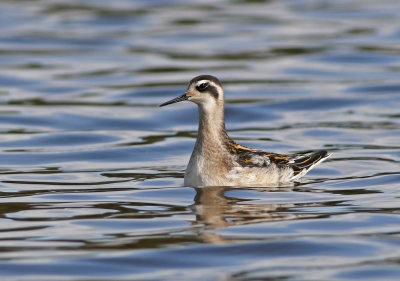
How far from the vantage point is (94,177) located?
17750mm

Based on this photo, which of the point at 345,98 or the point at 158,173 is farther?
the point at 345,98

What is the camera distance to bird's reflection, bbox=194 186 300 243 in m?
13.9

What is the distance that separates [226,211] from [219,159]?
6.17 ft

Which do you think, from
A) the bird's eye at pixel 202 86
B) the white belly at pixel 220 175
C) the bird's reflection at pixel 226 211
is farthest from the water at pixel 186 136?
the bird's eye at pixel 202 86

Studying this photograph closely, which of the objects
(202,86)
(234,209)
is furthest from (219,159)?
(234,209)

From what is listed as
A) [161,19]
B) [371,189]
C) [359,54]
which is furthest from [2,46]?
[371,189]

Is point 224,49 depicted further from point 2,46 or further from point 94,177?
point 94,177

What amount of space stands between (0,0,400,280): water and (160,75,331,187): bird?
28 centimetres

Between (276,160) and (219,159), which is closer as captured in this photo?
(219,159)

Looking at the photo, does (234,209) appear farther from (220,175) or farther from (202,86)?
(202,86)

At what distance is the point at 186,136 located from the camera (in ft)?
73.2

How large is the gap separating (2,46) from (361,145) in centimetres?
1640

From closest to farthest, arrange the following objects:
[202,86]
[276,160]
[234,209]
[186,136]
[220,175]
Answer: [234,209], [220,175], [202,86], [276,160], [186,136]

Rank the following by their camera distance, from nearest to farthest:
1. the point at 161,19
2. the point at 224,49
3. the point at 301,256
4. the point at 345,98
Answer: the point at 301,256 → the point at 345,98 → the point at 224,49 → the point at 161,19
